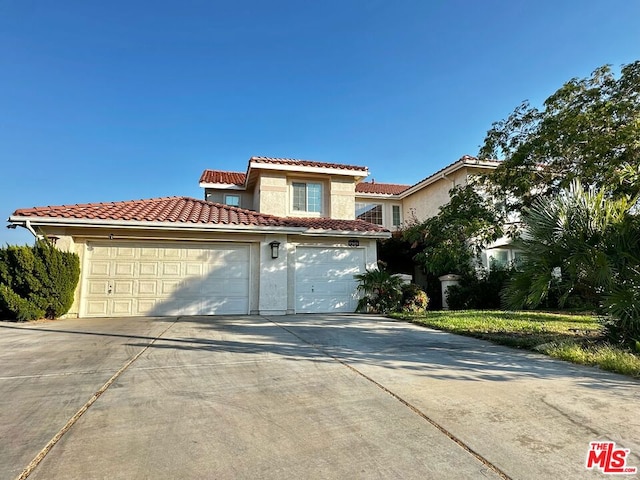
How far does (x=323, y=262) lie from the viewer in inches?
472

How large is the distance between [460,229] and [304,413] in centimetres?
755

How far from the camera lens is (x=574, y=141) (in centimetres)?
841

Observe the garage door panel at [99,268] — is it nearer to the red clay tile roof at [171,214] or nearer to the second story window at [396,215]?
the red clay tile roof at [171,214]

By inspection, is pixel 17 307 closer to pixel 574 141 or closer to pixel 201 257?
pixel 201 257

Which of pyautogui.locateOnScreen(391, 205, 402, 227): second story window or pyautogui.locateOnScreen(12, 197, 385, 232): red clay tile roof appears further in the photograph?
pyautogui.locateOnScreen(391, 205, 402, 227): second story window

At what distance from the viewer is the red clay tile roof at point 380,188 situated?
1964cm

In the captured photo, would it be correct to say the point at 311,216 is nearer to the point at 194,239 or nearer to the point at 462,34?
the point at 194,239

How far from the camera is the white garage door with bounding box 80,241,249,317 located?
10.2 m

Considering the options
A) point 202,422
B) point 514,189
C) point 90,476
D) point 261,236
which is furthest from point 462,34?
point 90,476

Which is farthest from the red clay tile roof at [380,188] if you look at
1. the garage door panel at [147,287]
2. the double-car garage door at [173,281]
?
the garage door panel at [147,287]

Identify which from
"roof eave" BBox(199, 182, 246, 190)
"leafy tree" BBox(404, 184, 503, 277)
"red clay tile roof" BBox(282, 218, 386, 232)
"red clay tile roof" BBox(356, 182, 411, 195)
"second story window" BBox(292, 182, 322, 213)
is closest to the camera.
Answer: "leafy tree" BBox(404, 184, 503, 277)

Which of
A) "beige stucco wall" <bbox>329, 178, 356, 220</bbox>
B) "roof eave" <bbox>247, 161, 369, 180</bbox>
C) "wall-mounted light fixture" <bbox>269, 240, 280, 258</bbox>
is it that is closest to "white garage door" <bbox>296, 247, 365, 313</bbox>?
"wall-mounted light fixture" <bbox>269, 240, 280, 258</bbox>

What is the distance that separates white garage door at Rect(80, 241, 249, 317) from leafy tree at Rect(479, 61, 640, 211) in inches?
328

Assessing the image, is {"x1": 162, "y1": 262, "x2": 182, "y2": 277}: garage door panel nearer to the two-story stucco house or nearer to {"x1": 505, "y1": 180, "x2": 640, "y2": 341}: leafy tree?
the two-story stucco house
